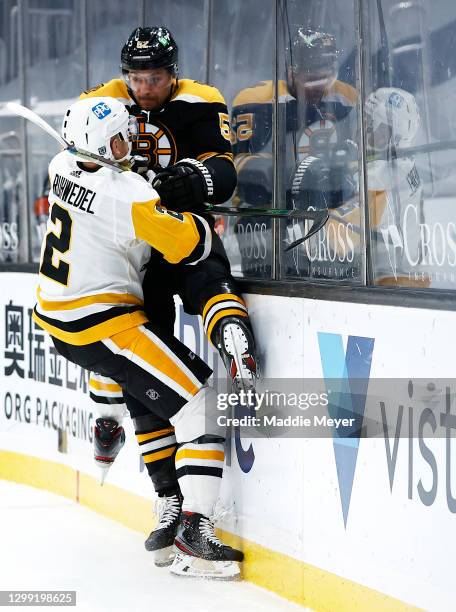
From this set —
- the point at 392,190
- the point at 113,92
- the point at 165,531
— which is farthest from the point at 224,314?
the point at 113,92

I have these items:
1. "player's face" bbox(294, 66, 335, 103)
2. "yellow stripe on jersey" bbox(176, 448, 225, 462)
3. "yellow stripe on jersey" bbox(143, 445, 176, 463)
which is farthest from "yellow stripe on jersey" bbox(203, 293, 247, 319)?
"player's face" bbox(294, 66, 335, 103)

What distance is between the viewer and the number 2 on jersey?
3.46m

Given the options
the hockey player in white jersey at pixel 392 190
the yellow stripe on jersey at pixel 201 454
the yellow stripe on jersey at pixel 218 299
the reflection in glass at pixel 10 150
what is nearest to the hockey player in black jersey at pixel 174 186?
the yellow stripe on jersey at pixel 218 299

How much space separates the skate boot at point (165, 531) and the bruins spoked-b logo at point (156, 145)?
1.00 m

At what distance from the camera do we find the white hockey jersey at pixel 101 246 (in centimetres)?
324

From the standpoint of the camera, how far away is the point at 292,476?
3197mm

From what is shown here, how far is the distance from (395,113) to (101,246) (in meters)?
0.94

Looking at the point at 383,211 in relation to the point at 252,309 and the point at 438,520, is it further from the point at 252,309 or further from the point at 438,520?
the point at 438,520

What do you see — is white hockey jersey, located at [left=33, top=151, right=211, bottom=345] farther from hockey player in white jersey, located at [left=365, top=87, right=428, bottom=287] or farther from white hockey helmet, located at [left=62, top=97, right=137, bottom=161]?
hockey player in white jersey, located at [left=365, top=87, right=428, bottom=287]

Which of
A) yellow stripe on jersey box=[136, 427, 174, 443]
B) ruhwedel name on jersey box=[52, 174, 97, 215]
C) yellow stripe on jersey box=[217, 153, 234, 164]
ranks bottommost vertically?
yellow stripe on jersey box=[136, 427, 174, 443]

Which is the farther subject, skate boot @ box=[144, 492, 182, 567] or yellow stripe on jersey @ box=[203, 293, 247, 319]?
skate boot @ box=[144, 492, 182, 567]

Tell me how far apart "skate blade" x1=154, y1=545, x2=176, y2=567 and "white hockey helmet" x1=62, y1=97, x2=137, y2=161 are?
1174 mm

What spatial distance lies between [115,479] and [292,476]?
4.15 ft

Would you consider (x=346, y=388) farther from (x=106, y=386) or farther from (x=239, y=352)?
(x=106, y=386)
